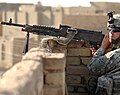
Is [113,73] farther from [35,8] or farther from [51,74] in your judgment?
[35,8]

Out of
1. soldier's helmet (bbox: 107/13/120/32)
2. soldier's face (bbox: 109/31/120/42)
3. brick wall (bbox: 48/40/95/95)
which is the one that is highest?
soldier's helmet (bbox: 107/13/120/32)

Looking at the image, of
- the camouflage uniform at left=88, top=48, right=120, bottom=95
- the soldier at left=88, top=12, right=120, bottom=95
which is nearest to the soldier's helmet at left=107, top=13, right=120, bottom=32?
the soldier at left=88, top=12, right=120, bottom=95

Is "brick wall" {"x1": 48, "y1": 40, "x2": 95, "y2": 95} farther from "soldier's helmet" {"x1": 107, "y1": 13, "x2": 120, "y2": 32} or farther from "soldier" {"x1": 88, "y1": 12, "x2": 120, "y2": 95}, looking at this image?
"soldier's helmet" {"x1": 107, "y1": 13, "x2": 120, "y2": 32}

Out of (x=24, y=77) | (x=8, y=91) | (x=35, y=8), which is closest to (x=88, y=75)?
(x=24, y=77)

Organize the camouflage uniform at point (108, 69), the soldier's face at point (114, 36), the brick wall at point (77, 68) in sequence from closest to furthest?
1. the camouflage uniform at point (108, 69)
2. the soldier's face at point (114, 36)
3. the brick wall at point (77, 68)

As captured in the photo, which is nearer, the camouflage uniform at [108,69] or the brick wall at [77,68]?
the camouflage uniform at [108,69]

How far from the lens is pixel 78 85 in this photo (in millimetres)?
4785

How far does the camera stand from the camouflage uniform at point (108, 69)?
3891 mm

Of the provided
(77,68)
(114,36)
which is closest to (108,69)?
(114,36)

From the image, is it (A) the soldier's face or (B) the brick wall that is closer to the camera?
(A) the soldier's face

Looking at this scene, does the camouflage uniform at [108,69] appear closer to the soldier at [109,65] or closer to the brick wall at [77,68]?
the soldier at [109,65]

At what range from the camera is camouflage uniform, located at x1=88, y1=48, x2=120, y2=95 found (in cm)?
389

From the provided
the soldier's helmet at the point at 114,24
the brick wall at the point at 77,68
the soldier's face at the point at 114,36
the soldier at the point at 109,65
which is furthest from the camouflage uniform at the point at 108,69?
the brick wall at the point at 77,68

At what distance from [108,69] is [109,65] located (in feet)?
0.19
